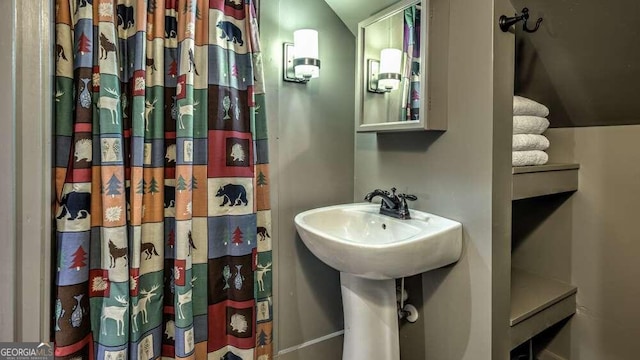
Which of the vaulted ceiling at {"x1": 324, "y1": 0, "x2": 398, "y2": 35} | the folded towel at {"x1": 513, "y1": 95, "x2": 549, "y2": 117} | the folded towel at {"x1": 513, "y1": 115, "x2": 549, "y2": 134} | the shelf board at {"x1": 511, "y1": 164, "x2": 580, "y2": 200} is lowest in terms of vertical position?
the shelf board at {"x1": 511, "y1": 164, "x2": 580, "y2": 200}

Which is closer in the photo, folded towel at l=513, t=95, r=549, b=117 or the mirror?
the mirror

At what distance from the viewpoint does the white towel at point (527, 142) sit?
1.41 m

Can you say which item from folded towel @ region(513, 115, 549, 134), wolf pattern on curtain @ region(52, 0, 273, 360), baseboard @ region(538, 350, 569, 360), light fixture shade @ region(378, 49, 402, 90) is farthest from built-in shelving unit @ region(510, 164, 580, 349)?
wolf pattern on curtain @ region(52, 0, 273, 360)

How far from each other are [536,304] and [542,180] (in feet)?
1.66

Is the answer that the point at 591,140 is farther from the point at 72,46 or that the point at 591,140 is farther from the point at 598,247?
the point at 72,46

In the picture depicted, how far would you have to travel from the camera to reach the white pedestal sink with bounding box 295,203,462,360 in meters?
1.12

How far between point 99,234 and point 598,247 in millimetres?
2033

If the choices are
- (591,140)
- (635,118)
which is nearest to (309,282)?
(591,140)

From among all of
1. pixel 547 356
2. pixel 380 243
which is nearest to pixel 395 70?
pixel 380 243

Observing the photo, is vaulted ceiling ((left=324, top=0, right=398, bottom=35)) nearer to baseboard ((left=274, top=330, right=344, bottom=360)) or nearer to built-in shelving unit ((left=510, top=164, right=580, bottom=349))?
built-in shelving unit ((left=510, top=164, right=580, bottom=349))

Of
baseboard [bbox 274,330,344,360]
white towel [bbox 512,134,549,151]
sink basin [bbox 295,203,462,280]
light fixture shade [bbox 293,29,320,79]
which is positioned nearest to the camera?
sink basin [bbox 295,203,462,280]

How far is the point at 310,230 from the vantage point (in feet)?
4.17

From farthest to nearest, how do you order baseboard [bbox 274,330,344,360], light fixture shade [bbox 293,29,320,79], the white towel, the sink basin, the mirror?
baseboard [bbox 274,330,344,360] → light fixture shade [bbox 293,29,320,79] → the white towel → the mirror → the sink basin

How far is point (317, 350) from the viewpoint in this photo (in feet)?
5.78
